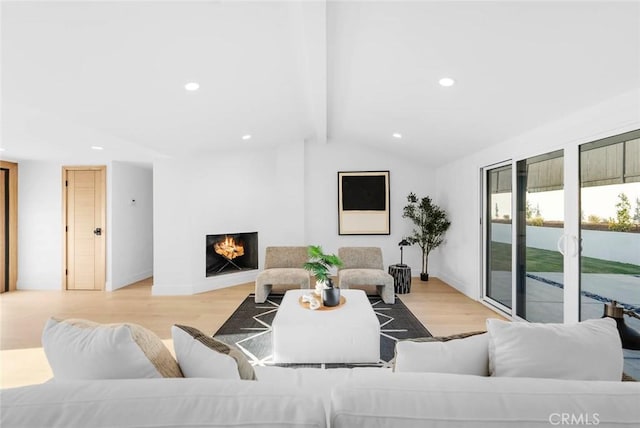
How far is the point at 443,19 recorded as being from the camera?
6.72 ft

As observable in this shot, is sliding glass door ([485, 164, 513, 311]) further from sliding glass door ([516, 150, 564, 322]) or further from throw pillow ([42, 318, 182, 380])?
throw pillow ([42, 318, 182, 380])

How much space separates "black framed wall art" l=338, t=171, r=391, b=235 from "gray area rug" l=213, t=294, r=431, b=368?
190cm

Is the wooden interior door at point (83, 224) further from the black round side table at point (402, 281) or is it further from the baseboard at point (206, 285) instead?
the black round side table at point (402, 281)

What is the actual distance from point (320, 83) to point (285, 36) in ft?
2.28

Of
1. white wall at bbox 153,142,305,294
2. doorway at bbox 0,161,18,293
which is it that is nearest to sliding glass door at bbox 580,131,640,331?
white wall at bbox 153,142,305,294

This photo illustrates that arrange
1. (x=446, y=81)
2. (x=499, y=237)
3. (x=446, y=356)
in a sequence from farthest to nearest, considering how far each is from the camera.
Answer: (x=499, y=237)
(x=446, y=81)
(x=446, y=356)

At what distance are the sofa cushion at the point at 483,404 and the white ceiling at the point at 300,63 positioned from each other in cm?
201

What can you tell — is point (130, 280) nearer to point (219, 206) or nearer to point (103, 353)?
point (219, 206)

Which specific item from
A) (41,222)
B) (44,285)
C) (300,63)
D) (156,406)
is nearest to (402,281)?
(300,63)

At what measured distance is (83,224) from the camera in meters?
5.28

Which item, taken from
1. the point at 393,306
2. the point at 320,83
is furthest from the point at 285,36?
the point at 393,306

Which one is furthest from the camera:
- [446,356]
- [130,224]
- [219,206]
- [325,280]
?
[130,224]

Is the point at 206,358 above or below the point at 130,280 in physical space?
above

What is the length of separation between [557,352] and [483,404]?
475 millimetres
